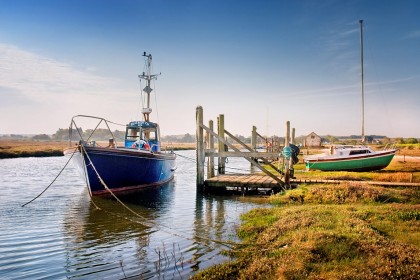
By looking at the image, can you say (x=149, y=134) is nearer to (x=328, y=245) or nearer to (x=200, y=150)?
(x=200, y=150)

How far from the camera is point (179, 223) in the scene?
→ 1199 centimetres

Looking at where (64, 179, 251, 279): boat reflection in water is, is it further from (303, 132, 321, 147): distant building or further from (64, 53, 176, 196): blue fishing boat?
(303, 132, 321, 147): distant building

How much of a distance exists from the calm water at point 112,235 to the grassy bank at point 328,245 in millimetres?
980

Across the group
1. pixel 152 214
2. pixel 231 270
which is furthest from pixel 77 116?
pixel 231 270

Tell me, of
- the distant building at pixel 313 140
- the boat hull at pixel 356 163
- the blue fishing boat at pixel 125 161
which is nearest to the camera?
the blue fishing boat at pixel 125 161

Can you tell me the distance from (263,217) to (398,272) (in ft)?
19.2

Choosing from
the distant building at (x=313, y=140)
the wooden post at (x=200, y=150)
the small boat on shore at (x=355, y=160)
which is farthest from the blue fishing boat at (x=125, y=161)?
the distant building at (x=313, y=140)

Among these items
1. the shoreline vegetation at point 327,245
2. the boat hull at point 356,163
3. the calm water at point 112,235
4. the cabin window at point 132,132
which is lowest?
the calm water at point 112,235

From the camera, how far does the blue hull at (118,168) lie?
615 inches

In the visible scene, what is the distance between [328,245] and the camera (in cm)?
680

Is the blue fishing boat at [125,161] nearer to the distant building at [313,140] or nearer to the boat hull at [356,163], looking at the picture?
the boat hull at [356,163]

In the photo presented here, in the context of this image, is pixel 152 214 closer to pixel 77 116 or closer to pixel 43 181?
pixel 77 116

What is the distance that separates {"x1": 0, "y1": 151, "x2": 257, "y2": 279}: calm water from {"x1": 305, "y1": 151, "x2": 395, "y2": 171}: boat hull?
1131cm

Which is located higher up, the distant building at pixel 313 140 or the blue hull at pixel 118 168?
the distant building at pixel 313 140
